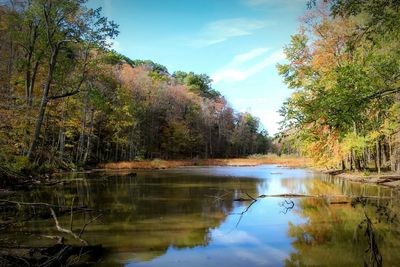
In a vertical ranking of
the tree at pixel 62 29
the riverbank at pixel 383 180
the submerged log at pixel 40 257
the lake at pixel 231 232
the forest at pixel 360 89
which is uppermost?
the tree at pixel 62 29

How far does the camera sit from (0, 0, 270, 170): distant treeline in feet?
76.3

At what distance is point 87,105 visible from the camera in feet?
149

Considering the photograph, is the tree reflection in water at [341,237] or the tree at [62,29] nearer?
the tree reflection in water at [341,237]

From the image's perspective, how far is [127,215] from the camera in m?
12.9

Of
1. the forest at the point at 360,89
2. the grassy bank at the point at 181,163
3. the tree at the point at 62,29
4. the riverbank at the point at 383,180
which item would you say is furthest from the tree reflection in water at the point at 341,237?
the grassy bank at the point at 181,163

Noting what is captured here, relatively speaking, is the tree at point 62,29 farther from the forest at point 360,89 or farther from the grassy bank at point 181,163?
the grassy bank at point 181,163

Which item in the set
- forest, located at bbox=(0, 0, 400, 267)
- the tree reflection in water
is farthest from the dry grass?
the tree reflection in water

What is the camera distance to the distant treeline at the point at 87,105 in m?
23.3

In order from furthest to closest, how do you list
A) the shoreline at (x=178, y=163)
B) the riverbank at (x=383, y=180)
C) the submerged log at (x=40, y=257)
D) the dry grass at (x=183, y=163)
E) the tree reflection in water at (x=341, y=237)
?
the dry grass at (x=183, y=163) < the shoreline at (x=178, y=163) < the riverbank at (x=383, y=180) < the tree reflection in water at (x=341, y=237) < the submerged log at (x=40, y=257)

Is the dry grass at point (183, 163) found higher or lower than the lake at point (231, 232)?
higher

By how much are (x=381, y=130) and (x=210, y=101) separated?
62872 millimetres

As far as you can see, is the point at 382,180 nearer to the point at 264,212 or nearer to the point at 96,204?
the point at 264,212

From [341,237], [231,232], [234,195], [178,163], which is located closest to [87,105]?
[178,163]

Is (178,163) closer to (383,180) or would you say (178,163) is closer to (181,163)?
(181,163)
